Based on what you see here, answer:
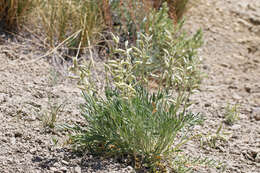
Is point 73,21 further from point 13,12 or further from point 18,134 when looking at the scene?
point 18,134

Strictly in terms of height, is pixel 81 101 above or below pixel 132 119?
below

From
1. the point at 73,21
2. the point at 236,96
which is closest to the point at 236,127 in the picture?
the point at 236,96

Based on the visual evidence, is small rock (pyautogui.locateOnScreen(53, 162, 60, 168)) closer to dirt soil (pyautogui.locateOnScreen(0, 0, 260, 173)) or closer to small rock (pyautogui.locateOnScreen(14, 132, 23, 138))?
dirt soil (pyautogui.locateOnScreen(0, 0, 260, 173))

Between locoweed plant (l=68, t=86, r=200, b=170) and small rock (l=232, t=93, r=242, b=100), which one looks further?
small rock (l=232, t=93, r=242, b=100)

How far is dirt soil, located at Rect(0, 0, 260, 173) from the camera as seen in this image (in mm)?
1962

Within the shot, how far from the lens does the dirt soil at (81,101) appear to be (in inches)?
77.2

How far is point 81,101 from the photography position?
2.71 m

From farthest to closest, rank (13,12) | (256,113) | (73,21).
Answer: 1. (73,21)
2. (13,12)
3. (256,113)

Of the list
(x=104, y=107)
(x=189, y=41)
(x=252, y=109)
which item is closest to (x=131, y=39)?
(x=189, y=41)

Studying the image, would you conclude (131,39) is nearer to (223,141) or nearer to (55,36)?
(55,36)

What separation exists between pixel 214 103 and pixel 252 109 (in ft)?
1.06

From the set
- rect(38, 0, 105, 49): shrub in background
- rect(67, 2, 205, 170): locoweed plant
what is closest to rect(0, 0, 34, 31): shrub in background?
rect(38, 0, 105, 49): shrub in background

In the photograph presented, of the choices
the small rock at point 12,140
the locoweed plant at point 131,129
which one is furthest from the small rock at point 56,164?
the small rock at point 12,140

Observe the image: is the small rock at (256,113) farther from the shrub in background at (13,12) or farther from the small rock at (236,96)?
the shrub in background at (13,12)
